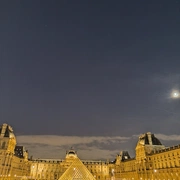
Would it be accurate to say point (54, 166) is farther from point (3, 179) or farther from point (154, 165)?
point (154, 165)

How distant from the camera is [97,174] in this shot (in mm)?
120938

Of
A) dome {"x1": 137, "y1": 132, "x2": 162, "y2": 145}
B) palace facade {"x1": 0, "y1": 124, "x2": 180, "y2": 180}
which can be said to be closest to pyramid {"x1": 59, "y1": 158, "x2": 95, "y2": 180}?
palace facade {"x1": 0, "y1": 124, "x2": 180, "y2": 180}

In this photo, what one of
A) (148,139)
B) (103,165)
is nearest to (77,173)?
(148,139)

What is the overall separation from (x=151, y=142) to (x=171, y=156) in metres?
19.9

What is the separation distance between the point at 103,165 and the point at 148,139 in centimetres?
4902

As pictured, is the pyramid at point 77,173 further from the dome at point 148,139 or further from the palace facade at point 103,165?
the dome at point 148,139

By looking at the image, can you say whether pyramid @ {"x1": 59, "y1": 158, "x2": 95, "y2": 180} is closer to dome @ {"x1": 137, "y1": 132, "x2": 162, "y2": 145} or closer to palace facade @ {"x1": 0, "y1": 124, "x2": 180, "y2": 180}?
palace facade @ {"x1": 0, "y1": 124, "x2": 180, "y2": 180}

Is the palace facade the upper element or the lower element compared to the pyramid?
upper

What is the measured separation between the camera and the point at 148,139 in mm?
86938

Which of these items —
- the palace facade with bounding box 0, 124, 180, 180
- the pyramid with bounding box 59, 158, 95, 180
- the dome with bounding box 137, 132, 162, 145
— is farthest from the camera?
the dome with bounding box 137, 132, 162, 145

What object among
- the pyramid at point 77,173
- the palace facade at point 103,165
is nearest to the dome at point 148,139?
the palace facade at point 103,165

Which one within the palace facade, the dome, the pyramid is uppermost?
the dome

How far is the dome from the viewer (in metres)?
85.5

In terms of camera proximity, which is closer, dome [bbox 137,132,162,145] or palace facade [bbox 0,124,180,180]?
palace facade [bbox 0,124,180,180]
